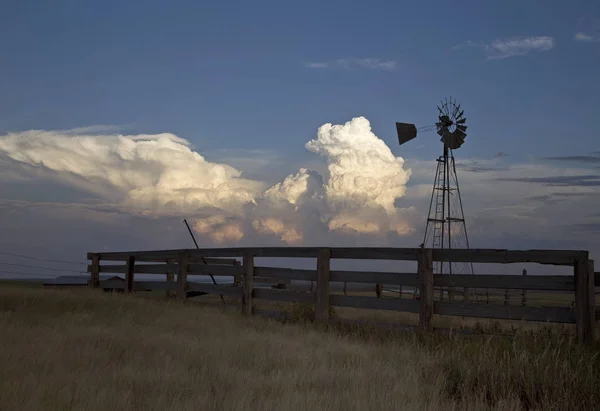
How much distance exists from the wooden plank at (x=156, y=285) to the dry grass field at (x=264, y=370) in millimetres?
6483

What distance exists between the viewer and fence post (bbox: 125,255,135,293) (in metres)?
18.9

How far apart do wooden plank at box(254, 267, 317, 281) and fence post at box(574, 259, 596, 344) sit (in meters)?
5.12

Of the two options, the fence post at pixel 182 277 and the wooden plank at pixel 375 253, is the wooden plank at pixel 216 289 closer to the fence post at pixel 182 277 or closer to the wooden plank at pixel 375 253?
the fence post at pixel 182 277

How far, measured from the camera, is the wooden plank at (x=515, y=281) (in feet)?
30.8

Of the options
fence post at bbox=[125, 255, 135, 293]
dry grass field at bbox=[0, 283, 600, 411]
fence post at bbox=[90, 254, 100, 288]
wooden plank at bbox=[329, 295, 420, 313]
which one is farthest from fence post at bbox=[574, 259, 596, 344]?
fence post at bbox=[90, 254, 100, 288]

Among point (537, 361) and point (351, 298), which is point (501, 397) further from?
point (351, 298)

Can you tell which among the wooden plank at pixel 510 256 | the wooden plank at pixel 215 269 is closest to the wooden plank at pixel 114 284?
the wooden plank at pixel 215 269

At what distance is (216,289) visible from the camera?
15.3m

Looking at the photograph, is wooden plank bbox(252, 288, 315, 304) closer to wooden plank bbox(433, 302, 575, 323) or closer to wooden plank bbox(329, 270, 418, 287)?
wooden plank bbox(329, 270, 418, 287)

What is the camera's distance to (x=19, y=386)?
16.9ft

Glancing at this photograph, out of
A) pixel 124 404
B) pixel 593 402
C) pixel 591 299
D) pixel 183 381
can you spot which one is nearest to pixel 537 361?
pixel 593 402

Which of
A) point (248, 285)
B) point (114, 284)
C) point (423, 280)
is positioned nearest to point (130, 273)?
point (114, 284)

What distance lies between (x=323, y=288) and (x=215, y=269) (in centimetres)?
424

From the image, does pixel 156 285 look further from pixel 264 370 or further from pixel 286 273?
pixel 264 370
